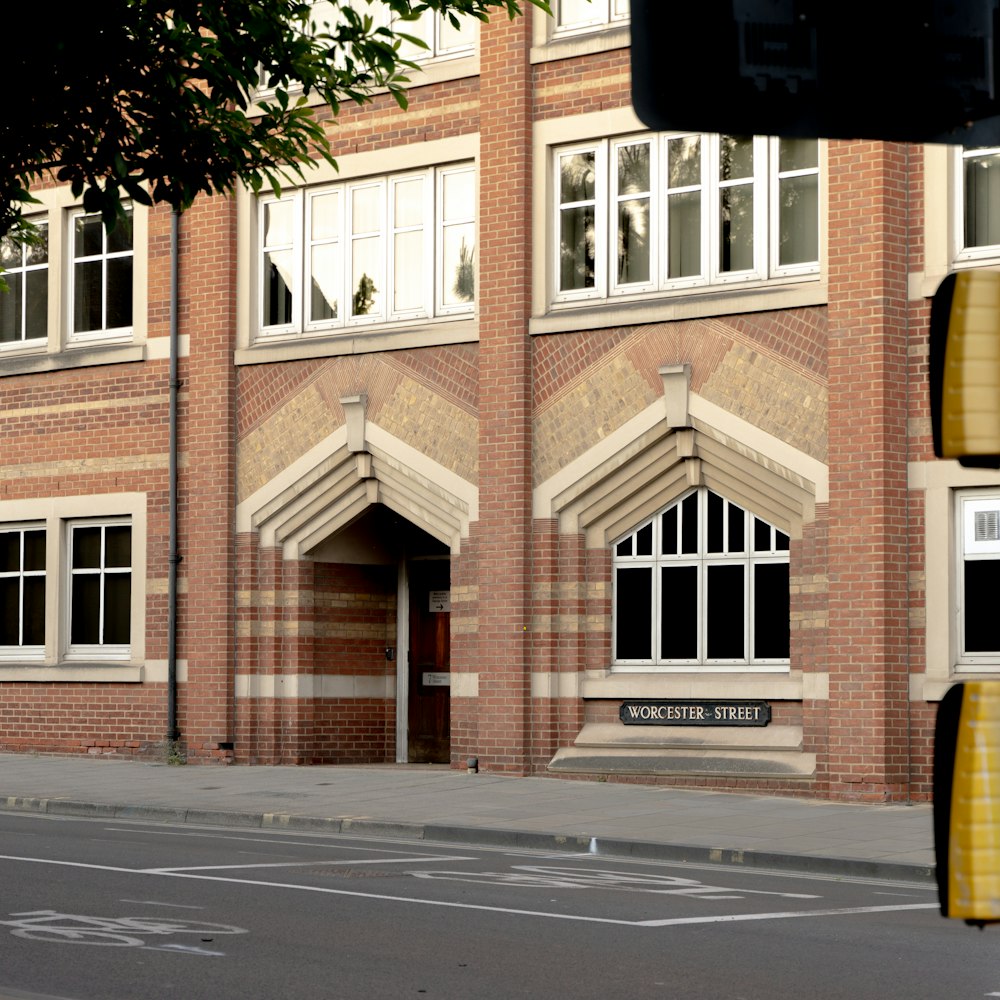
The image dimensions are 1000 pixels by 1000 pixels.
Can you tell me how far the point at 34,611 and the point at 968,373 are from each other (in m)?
23.1

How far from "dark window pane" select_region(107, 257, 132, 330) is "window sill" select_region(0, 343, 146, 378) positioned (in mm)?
381

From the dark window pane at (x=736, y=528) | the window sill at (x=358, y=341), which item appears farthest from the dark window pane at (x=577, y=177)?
the dark window pane at (x=736, y=528)

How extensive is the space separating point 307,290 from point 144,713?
550cm

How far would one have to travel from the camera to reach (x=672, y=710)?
19516 mm

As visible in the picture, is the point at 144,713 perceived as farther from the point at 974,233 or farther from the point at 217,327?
the point at 974,233

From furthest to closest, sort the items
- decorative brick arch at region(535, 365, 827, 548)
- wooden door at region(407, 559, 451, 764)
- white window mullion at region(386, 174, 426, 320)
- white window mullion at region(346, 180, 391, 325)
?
wooden door at region(407, 559, 451, 764), white window mullion at region(346, 180, 391, 325), white window mullion at region(386, 174, 426, 320), decorative brick arch at region(535, 365, 827, 548)

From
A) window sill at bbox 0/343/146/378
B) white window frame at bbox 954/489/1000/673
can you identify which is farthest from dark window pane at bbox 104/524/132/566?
white window frame at bbox 954/489/1000/673

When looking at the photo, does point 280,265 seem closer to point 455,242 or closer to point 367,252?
point 367,252

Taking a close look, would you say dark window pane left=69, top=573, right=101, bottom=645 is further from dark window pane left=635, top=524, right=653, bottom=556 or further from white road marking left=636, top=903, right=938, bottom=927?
white road marking left=636, top=903, right=938, bottom=927

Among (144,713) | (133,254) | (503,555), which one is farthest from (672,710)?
(133,254)

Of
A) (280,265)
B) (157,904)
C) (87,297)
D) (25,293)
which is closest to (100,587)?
(87,297)

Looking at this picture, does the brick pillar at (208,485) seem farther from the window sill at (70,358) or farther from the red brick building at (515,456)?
the window sill at (70,358)

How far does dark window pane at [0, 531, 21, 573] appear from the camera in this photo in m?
24.7

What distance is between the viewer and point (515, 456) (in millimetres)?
20359
